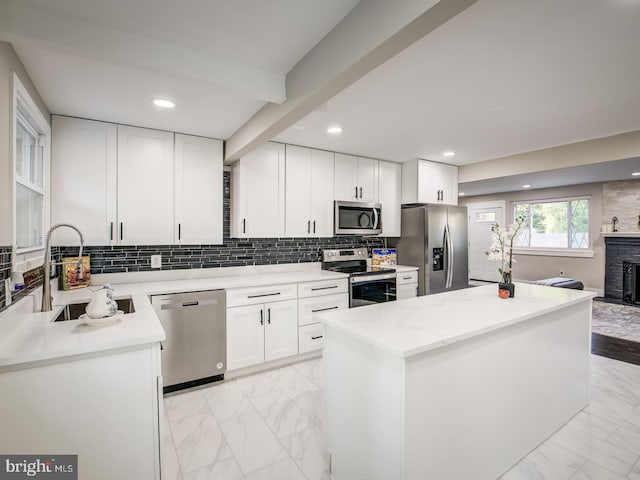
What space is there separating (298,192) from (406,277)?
1.74 meters

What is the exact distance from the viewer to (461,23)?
58.6 inches

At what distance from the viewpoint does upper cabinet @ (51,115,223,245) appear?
2.54m

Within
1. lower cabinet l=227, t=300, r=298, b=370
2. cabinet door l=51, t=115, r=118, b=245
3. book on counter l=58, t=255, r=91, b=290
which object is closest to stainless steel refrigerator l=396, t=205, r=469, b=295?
lower cabinet l=227, t=300, r=298, b=370

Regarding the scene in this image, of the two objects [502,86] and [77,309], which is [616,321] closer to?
[502,86]

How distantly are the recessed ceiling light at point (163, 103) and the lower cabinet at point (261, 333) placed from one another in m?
1.70

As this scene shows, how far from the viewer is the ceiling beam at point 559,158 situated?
321 cm

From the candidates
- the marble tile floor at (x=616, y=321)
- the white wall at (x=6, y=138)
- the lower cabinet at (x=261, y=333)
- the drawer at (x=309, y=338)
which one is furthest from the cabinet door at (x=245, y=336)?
the marble tile floor at (x=616, y=321)

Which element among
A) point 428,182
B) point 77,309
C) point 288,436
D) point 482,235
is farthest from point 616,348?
point 77,309

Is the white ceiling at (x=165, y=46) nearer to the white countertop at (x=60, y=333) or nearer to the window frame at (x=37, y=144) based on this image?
the window frame at (x=37, y=144)

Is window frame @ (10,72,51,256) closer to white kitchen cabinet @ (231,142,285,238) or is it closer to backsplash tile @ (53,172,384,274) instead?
backsplash tile @ (53,172,384,274)

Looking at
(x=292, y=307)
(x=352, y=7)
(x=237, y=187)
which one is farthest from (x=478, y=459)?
(x=237, y=187)

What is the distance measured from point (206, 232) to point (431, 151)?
2729 mm

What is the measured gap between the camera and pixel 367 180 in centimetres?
412

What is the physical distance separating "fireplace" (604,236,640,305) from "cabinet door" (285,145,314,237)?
20.1 ft
